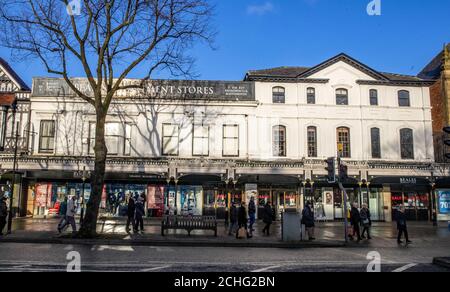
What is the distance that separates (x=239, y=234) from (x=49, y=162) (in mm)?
16419

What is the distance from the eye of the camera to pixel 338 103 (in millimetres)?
29078

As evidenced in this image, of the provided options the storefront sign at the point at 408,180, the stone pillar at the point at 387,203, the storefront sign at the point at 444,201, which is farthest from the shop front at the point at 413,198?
the storefront sign at the point at 408,180

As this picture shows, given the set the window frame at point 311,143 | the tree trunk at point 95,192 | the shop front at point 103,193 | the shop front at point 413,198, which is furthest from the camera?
the shop front at point 413,198

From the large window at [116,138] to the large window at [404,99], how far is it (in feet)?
67.4

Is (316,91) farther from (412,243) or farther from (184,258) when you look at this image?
(184,258)

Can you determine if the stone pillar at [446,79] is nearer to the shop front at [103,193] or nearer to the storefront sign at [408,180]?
the storefront sign at [408,180]

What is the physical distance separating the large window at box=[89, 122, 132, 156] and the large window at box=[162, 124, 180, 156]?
2.57m

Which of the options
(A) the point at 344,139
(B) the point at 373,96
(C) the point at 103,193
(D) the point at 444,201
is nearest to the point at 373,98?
(B) the point at 373,96

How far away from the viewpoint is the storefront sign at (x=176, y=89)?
27.8 meters

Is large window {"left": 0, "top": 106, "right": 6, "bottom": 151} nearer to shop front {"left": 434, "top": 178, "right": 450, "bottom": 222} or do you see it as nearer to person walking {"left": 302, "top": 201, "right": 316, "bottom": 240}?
person walking {"left": 302, "top": 201, "right": 316, "bottom": 240}

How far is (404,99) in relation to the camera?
2945cm

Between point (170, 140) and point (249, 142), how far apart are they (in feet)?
18.8

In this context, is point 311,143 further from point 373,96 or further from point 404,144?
point 404,144

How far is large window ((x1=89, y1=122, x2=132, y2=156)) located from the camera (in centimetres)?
2759
